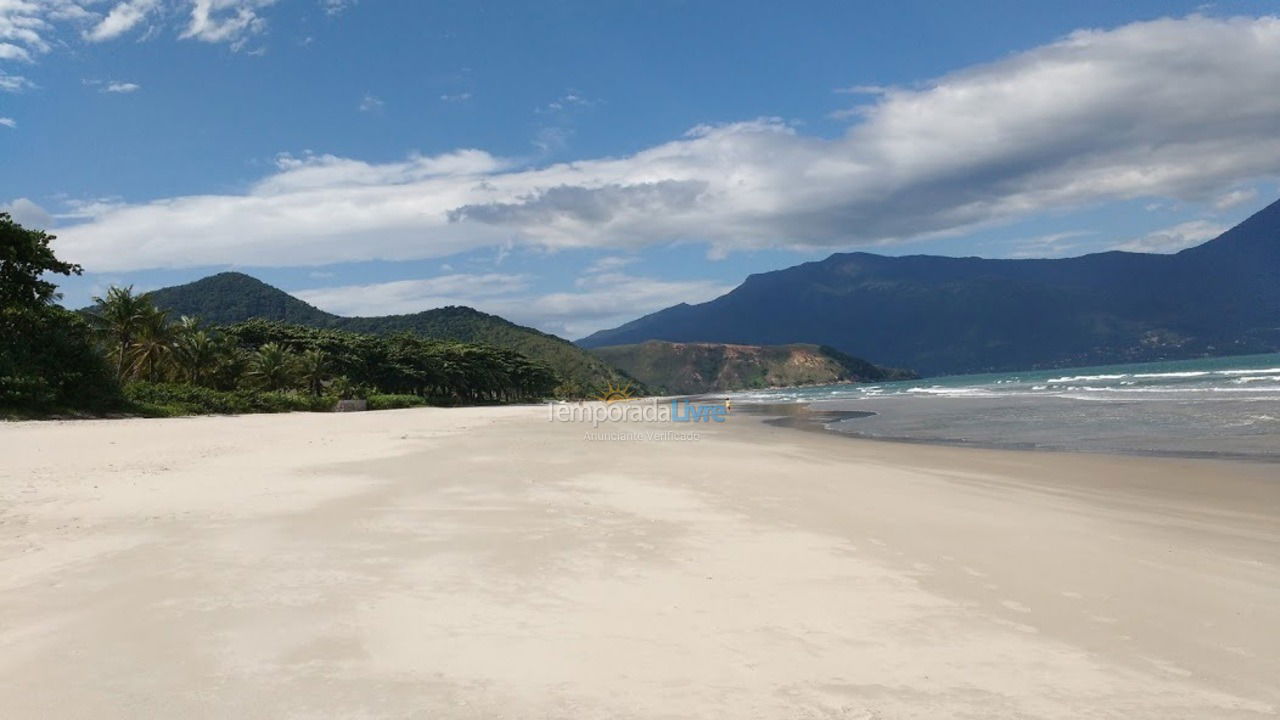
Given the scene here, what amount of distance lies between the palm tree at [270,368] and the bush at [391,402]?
630cm

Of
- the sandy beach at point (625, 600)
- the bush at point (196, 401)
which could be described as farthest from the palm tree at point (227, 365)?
the sandy beach at point (625, 600)

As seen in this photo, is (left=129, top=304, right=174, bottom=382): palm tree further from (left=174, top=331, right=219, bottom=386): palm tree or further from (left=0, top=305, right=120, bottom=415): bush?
(left=0, top=305, right=120, bottom=415): bush

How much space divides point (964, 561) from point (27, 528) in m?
9.00

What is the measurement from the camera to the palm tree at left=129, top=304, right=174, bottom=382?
42719 mm

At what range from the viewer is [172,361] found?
44250mm

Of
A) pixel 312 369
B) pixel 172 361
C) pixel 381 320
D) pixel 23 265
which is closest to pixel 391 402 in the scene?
pixel 312 369

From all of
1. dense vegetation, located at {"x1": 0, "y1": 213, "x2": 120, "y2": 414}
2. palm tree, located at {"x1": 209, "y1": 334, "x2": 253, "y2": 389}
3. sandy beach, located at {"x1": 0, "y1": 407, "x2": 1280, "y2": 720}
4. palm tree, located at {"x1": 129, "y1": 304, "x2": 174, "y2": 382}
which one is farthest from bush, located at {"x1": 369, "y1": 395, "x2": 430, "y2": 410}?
sandy beach, located at {"x1": 0, "y1": 407, "x2": 1280, "y2": 720}

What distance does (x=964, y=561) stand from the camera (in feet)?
21.3

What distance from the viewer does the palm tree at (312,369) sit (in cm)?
5500

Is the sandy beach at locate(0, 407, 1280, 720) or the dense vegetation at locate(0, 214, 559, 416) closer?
the sandy beach at locate(0, 407, 1280, 720)

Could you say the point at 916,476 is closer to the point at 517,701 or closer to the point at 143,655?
the point at 517,701

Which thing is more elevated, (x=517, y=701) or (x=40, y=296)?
(x=40, y=296)

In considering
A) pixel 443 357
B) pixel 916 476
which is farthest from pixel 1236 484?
pixel 443 357

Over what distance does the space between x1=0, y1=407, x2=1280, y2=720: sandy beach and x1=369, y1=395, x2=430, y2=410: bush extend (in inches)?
1793
